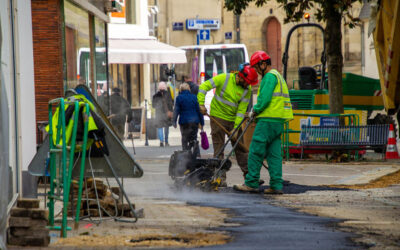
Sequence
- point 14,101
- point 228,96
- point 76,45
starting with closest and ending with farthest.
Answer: point 14,101, point 228,96, point 76,45

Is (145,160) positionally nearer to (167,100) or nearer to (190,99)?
(190,99)

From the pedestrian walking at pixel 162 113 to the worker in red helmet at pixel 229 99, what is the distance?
1106cm

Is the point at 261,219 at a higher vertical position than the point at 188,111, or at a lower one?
lower

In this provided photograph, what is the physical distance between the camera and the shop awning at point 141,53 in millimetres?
29031

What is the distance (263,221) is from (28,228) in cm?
244

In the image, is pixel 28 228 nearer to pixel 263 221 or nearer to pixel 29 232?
pixel 29 232

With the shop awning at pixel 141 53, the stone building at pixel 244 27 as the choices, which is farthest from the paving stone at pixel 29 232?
the stone building at pixel 244 27

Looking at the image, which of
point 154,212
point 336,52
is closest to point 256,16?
point 336,52

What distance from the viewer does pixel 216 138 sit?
13.3 meters

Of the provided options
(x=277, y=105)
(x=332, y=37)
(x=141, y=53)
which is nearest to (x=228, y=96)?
(x=277, y=105)

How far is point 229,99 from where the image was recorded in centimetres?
1306

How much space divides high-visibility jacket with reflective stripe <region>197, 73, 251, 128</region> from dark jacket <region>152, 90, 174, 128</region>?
36.7 feet

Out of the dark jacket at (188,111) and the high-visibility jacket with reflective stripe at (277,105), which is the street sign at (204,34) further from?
the high-visibility jacket with reflective stripe at (277,105)

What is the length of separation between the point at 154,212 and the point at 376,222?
2287 mm
